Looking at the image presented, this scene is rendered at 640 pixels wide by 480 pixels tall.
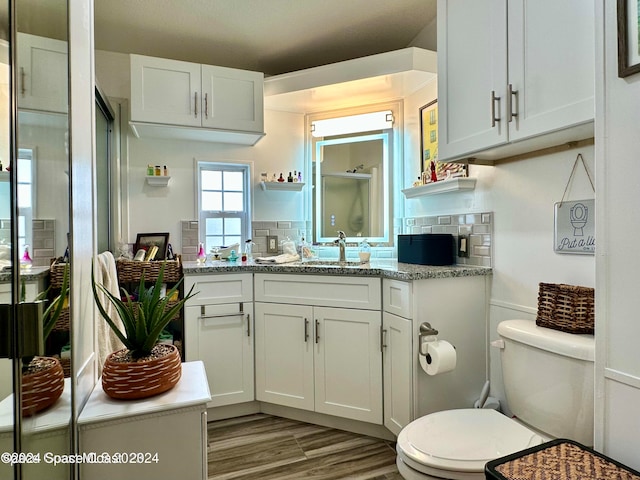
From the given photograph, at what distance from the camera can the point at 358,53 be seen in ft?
8.87

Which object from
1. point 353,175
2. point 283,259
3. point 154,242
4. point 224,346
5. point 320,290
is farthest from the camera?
point 353,175

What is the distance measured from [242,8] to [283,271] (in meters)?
1.58

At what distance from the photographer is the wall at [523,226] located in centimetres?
153

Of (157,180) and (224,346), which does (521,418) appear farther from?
(157,180)

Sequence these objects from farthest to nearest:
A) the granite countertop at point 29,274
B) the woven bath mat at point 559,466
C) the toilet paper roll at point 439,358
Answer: the toilet paper roll at point 439,358, the woven bath mat at point 559,466, the granite countertop at point 29,274

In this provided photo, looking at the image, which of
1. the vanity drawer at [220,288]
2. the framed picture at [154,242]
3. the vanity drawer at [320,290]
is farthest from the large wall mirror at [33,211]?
the framed picture at [154,242]

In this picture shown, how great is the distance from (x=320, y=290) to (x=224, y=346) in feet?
2.25

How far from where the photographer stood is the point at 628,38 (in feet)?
2.93

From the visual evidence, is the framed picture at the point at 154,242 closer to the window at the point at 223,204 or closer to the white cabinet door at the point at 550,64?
the window at the point at 223,204

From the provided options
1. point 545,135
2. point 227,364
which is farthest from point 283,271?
point 545,135

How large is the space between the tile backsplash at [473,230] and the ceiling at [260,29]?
4.18ft

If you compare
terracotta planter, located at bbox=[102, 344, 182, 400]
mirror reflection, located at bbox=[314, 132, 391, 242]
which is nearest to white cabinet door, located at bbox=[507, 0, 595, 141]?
mirror reflection, located at bbox=[314, 132, 391, 242]

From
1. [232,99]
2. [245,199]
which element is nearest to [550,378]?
[245,199]

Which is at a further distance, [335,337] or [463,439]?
[335,337]
